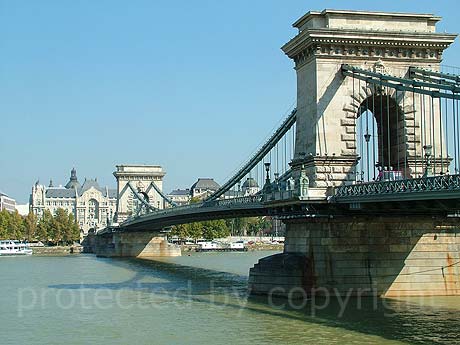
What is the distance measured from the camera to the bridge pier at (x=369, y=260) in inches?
1433

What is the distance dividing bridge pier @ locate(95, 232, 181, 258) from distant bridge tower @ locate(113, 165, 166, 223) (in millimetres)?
20638

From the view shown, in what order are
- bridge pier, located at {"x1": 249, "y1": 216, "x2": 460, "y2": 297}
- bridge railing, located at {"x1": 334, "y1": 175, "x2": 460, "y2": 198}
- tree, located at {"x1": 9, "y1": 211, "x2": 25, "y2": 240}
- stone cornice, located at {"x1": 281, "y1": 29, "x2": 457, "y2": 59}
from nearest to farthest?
bridge railing, located at {"x1": 334, "y1": 175, "x2": 460, "y2": 198} → bridge pier, located at {"x1": 249, "y1": 216, "x2": 460, "y2": 297} → stone cornice, located at {"x1": 281, "y1": 29, "x2": 457, "y2": 59} → tree, located at {"x1": 9, "y1": 211, "x2": 25, "y2": 240}

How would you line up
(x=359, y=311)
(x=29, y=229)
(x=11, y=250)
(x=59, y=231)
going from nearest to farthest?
1. (x=359, y=311)
2. (x=11, y=250)
3. (x=59, y=231)
4. (x=29, y=229)

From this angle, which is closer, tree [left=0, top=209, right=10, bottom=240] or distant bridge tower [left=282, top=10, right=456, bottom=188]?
distant bridge tower [left=282, top=10, right=456, bottom=188]

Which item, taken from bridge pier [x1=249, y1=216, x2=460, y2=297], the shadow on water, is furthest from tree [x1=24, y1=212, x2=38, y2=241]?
bridge pier [x1=249, y1=216, x2=460, y2=297]

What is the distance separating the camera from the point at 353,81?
3931cm

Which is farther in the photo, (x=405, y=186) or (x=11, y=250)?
(x=11, y=250)

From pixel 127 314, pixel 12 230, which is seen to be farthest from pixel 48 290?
pixel 12 230

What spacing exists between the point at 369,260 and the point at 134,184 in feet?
309

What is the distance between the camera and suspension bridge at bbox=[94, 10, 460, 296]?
36.5 m

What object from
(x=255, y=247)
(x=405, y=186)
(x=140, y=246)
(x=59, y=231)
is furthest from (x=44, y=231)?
(x=405, y=186)

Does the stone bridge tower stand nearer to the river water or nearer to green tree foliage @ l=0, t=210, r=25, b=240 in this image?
the river water

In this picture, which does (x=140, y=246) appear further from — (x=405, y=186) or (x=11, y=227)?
(x=405, y=186)

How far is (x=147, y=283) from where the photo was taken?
51.6 metres
